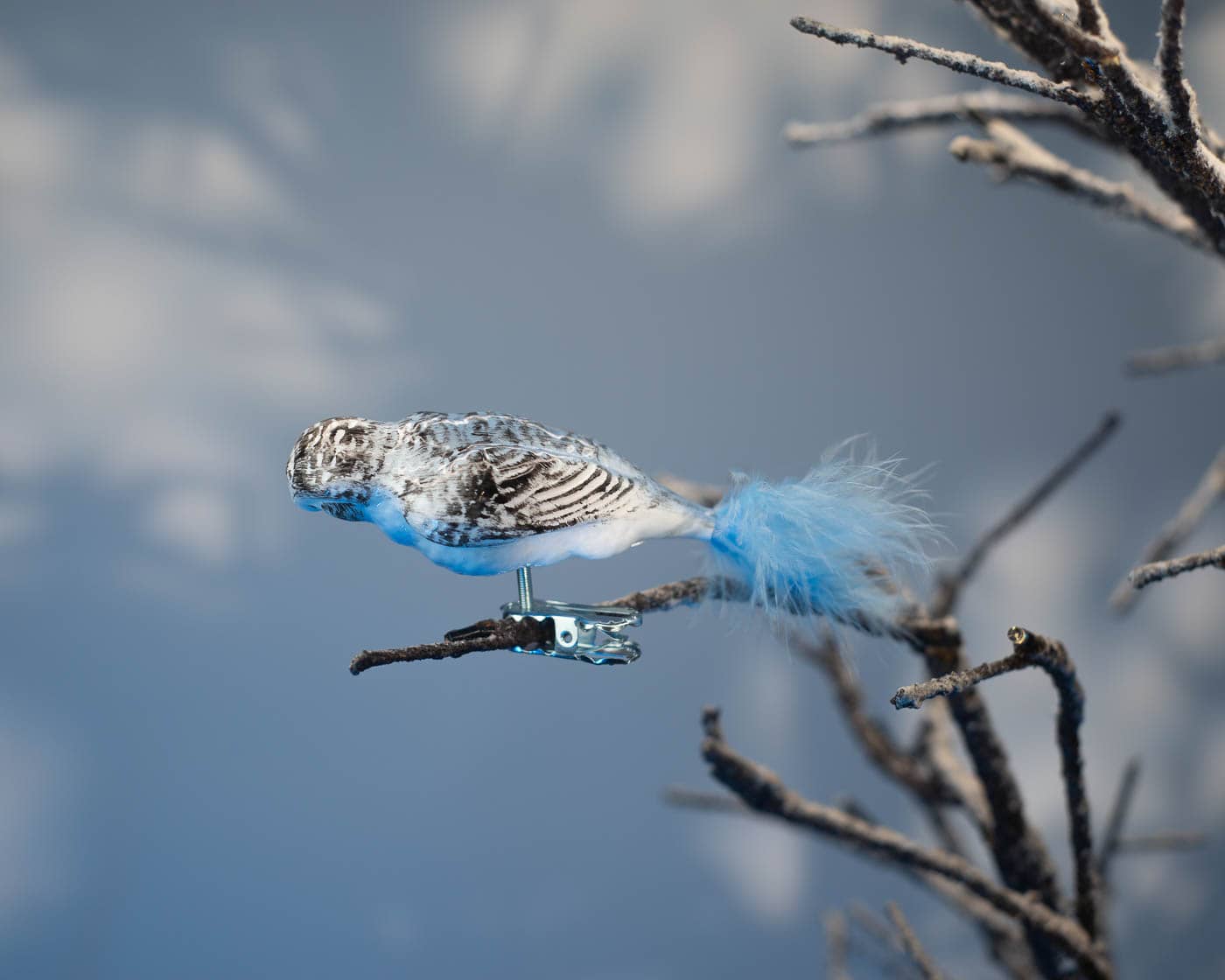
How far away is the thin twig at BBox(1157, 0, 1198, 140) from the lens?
527 mm

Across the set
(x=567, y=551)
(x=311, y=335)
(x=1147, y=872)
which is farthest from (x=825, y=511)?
(x=1147, y=872)

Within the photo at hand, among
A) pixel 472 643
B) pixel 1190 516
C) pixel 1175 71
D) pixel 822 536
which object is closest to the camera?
pixel 1175 71

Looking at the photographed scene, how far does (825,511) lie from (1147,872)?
1.97 metres

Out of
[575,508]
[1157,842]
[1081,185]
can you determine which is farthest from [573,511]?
[1157,842]

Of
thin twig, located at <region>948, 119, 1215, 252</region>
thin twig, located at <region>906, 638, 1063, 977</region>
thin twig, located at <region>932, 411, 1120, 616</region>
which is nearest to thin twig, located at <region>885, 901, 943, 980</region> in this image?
thin twig, located at <region>906, 638, 1063, 977</region>

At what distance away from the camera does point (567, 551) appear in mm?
699

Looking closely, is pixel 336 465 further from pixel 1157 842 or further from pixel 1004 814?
pixel 1157 842

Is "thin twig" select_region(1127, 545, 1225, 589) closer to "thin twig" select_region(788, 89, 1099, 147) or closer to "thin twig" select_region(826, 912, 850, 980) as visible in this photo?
"thin twig" select_region(788, 89, 1099, 147)

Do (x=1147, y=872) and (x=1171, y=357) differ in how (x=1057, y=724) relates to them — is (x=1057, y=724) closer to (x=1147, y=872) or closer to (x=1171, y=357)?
(x=1171, y=357)

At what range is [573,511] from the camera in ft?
2.26

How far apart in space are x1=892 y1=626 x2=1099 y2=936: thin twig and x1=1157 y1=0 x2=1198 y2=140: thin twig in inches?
12.4

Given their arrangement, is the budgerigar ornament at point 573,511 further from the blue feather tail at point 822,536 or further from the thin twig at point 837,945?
the thin twig at point 837,945

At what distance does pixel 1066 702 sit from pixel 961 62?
490 millimetres

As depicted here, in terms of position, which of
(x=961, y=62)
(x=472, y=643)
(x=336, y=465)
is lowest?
(x=472, y=643)
